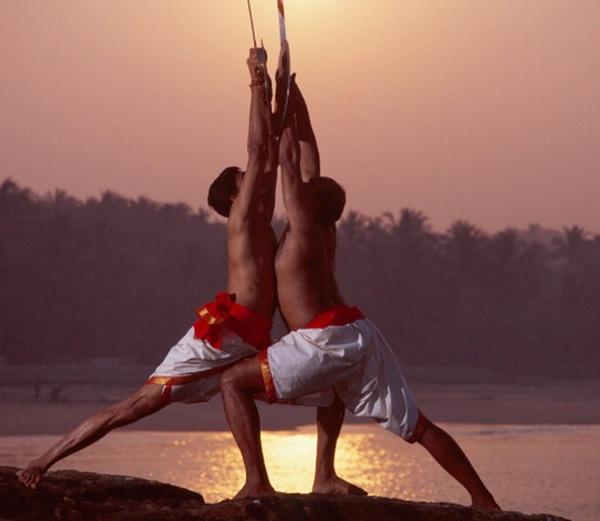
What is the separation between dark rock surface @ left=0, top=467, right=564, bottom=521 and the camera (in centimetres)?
765

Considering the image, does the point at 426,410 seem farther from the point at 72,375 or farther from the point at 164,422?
the point at 72,375

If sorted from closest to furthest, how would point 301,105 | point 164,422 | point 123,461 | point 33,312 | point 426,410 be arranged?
1. point 301,105
2. point 123,461
3. point 164,422
4. point 426,410
5. point 33,312

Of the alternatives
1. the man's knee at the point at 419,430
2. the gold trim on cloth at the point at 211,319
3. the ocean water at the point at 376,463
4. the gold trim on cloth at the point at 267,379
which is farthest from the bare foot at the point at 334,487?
the ocean water at the point at 376,463

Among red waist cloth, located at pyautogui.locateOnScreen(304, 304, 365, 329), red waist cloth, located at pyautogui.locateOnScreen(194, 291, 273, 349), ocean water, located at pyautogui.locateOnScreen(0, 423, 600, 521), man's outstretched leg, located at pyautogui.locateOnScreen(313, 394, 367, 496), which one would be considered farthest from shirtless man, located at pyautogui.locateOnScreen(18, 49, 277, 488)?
ocean water, located at pyautogui.locateOnScreen(0, 423, 600, 521)

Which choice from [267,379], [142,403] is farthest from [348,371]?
[142,403]

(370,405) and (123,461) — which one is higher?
(370,405)

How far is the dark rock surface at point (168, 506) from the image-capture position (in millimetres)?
7652

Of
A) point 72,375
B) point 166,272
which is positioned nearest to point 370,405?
point 72,375

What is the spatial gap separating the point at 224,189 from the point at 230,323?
0.73 metres

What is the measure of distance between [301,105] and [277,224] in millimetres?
73436

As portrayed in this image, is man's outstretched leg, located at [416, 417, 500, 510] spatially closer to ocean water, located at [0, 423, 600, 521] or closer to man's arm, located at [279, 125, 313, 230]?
man's arm, located at [279, 125, 313, 230]

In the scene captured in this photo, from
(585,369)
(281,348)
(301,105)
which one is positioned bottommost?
(585,369)

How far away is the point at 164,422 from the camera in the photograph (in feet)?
116

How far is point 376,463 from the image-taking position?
26109 millimetres
